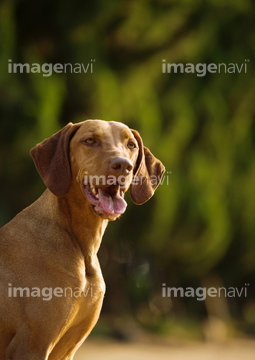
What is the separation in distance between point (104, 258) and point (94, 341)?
76.8 inches

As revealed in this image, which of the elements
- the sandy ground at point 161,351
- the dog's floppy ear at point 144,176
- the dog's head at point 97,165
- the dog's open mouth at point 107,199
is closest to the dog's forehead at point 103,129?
the dog's head at point 97,165

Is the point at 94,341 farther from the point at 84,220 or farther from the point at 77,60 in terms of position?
the point at 84,220

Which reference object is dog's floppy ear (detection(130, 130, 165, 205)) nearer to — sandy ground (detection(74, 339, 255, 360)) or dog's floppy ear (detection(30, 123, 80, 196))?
dog's floppy ear (detection(30, 123, 80, 196))

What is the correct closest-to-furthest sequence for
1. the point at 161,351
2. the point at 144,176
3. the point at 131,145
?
the point at 131,145 → the point at 144,176 → the point at 161,351

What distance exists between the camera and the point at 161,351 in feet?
47.5

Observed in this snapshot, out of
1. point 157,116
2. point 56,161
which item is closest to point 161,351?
point 157,116

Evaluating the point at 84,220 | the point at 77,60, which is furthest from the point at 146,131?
the point at 84,220

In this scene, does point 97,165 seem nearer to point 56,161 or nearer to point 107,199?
point 107,199

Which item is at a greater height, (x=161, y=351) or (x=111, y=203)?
(x=111, y=203)

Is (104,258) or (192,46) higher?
(192,46)

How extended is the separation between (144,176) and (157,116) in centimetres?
1003

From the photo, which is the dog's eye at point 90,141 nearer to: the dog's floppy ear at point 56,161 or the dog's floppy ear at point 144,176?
the dog's floppy ear at point 56,161

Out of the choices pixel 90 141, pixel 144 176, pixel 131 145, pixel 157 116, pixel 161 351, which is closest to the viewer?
pixel 90 141

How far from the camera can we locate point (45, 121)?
12633 millimetres
